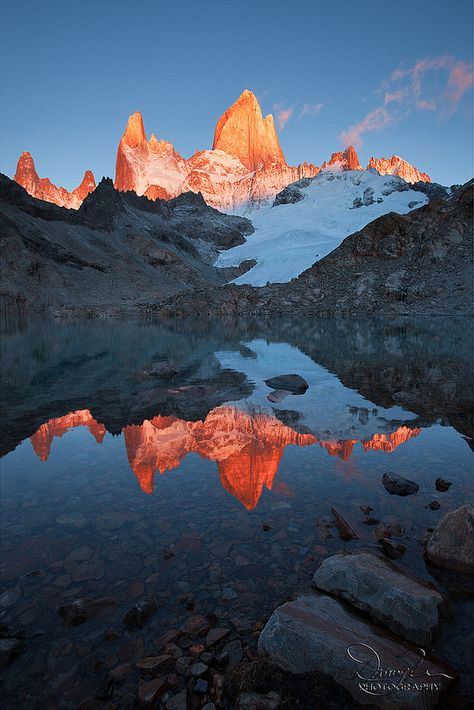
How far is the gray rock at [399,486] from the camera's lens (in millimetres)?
7129

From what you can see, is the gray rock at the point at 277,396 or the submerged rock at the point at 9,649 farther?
the gray rock at the point at 277,396

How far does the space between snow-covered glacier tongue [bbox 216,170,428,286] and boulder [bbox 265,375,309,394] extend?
75.0m

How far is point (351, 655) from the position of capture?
3578 millimetres

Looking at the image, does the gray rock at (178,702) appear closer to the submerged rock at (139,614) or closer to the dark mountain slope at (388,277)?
the submerged rock at (139,614)

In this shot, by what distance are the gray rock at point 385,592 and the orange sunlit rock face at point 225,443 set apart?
2.31 m

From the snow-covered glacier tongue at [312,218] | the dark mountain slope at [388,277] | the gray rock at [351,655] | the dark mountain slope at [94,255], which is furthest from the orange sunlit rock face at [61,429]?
the snow-covered glacier tongue at [312,218]

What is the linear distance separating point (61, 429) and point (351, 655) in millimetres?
9683

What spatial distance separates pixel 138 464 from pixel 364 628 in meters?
5.80

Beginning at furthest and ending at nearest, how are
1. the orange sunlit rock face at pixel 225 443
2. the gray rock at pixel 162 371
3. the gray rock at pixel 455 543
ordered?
the gray rock at pixel 162 371 < the orange sunlit rock face at pixel 225 443 < the gray rock at pixel 455 543

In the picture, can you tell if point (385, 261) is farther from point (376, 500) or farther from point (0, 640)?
point (0, 640)

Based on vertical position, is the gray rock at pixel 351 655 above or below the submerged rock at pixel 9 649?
above

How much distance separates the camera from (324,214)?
136 meters

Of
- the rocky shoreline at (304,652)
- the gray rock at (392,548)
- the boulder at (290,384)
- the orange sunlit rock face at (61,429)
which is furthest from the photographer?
the boulder at (290,384)

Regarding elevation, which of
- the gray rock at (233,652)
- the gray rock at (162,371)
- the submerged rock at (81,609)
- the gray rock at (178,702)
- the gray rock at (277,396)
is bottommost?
the gray rock at (178,702)
